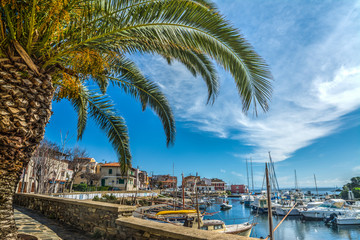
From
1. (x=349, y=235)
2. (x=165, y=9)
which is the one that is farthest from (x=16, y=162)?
(x=349, y=235)

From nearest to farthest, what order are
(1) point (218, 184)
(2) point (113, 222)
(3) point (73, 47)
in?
(3) point (73, 47), (2) point (113, 222), (1) point (218, 184)

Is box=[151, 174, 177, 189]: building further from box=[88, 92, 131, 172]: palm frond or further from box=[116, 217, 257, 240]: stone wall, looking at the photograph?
box=[116, 217, 257, 240]: stone wall

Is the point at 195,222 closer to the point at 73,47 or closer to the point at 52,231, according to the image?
the point at 52,231

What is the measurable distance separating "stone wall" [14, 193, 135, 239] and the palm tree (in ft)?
6.29

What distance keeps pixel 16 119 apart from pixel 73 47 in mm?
1506

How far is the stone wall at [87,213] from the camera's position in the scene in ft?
16.4

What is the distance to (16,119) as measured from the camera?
3.16 meters

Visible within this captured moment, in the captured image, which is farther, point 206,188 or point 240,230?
point 206,188

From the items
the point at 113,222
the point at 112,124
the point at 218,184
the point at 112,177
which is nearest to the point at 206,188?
the point at 218,184

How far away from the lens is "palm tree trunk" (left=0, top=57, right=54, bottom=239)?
3098mm

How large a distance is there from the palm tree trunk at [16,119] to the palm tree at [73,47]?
0.01 metres

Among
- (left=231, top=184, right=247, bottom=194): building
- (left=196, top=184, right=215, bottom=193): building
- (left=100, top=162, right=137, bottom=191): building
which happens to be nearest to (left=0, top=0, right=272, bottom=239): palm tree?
(left=100, top=162, right=137, bottom=191): building

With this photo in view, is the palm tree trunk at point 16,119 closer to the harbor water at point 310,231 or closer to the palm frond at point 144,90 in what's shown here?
the palm frond at point 144,90

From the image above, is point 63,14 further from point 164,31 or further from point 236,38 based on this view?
point 236,38
